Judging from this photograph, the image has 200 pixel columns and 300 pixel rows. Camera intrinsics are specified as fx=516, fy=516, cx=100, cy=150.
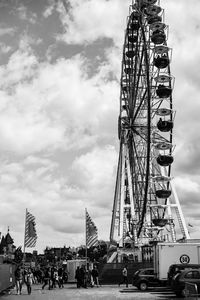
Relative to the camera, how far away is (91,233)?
42656 mm

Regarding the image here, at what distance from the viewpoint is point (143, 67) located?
146 ft

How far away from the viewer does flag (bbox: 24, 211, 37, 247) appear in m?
40.2

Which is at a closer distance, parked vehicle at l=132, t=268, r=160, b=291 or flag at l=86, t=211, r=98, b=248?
parked vehicle at l=132, t=268, r=160, b=291

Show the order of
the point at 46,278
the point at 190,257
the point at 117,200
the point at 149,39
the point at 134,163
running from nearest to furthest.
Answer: the point at 190,257
the point at 46,278
the point at 149,39
the point at 134,163
the point at 117,200

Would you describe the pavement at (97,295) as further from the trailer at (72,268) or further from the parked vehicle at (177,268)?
the trailer at (72,268)

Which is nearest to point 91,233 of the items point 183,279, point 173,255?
point 173,255

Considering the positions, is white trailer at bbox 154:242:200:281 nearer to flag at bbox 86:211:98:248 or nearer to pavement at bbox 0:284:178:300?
pavement at bbox 0:284:178:300

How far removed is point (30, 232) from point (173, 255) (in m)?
14.2

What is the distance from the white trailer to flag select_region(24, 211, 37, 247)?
13.2m

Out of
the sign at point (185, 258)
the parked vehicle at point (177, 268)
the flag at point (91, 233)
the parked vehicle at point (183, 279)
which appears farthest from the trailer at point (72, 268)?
the parked vehicle at point (183, 279)

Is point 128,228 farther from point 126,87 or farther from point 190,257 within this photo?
point 190,257

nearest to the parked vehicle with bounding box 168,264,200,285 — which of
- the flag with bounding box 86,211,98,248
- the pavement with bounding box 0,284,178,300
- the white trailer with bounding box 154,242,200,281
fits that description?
the pavement with bounding box 0,284,178,300

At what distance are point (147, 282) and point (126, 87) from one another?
24.7m

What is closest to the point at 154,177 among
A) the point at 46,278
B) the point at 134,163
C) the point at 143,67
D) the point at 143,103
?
the point at 134,163
